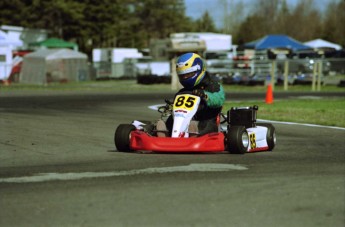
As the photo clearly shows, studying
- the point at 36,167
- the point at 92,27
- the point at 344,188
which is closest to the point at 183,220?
the point at 344,188

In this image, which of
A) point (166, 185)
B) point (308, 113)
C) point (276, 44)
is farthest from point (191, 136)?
point (276, 44)

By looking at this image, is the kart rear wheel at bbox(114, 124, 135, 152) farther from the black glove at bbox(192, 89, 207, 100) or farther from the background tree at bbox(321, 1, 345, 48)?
the background tree at bbox(321, 1, 345, 48)

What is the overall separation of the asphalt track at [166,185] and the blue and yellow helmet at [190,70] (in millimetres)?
1220

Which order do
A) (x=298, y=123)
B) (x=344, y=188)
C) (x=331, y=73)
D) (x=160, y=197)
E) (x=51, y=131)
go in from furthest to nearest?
(x=331, y=73)
(x=298, y=123)
(x=51, y=131)
(x=344, y=188)
(x=160, y=197)

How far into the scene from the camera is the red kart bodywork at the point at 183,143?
982cm

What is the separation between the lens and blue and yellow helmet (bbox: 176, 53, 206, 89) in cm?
1065

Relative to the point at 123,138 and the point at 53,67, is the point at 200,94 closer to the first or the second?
the point at 123,138

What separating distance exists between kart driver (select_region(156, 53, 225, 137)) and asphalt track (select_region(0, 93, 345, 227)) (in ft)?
2.14

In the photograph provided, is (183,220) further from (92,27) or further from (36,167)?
(92,27)

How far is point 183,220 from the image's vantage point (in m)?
5.71

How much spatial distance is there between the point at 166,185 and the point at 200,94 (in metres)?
3.32

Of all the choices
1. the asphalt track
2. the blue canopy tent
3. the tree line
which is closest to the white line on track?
the asphalt track

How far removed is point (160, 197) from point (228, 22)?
112402 mm

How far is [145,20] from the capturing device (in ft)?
315
